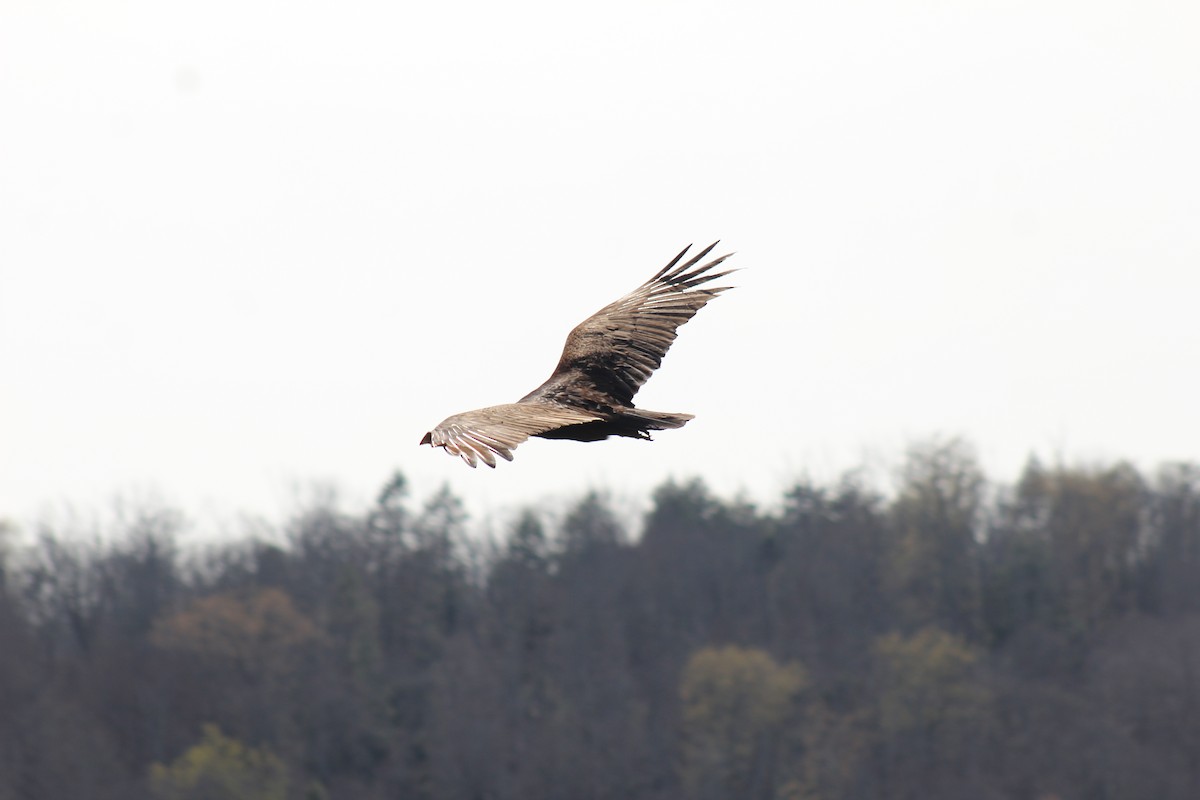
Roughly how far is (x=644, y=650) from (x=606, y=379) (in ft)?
220

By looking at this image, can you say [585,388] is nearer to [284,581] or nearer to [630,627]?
[630,627]

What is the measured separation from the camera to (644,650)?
80.4 metres

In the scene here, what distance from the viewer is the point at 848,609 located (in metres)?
82.2

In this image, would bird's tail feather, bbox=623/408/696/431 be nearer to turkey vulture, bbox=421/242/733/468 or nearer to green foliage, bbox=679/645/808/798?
turkey vulture, bbox=421/242/733/468

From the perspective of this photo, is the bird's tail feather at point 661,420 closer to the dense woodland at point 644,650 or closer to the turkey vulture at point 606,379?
the turkey vulture at point 606,379

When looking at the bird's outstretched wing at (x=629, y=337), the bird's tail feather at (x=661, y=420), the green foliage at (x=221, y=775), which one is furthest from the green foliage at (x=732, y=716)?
the bird's tail feather at (x=661, y=420)

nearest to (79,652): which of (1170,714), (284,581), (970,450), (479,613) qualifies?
(284,581)

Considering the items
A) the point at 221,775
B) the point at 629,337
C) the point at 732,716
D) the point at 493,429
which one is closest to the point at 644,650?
the point at 732,716

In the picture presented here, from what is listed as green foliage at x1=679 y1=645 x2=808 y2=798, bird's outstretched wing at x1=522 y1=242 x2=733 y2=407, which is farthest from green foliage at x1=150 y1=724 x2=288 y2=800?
bird's outstretched wing at x1=522 y1=242 x2=733 y2=407

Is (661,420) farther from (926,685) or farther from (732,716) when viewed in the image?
(926,685)

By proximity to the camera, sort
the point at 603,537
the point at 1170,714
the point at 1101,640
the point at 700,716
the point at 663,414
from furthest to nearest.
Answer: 1. the point at 603,537
2. the point at 1101,640
3. the point at 700,716
4. the point at 1170,714
5. the point at 663,414

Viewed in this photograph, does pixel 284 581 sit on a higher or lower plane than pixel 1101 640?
higher

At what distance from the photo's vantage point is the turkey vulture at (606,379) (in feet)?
37.4

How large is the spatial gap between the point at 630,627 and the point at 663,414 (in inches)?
2755
